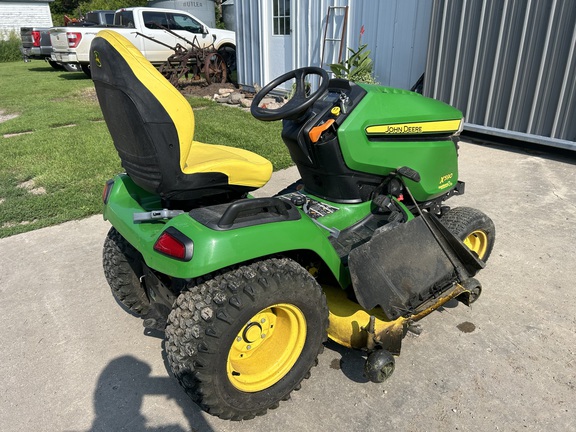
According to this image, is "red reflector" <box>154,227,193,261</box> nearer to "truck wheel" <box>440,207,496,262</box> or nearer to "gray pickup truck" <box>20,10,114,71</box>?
"truck wheel" <box>440,207,496,262</box>

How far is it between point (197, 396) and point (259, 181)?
3.65 feet

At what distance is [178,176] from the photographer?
2119 millimetres

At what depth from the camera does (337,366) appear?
244 centimetres

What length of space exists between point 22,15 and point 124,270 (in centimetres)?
3363

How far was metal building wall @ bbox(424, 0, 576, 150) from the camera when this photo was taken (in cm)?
544

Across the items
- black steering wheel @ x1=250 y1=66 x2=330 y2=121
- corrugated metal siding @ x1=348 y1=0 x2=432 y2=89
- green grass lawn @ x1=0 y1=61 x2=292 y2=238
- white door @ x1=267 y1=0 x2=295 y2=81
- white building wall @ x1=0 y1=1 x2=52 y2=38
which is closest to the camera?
black steering wheel @ x1=250 y1=66 x2=330 y2=121

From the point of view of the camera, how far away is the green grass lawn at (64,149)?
14.9 feet

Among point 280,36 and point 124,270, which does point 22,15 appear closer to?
point 280,36

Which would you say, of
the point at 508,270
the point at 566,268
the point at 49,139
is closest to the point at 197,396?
the point at 508,270

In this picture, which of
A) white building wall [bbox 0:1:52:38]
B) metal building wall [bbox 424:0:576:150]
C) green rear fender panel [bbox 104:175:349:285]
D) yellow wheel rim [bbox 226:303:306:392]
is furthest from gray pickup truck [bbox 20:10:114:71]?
yellow wheel rim [bbox 226:303:306:392]

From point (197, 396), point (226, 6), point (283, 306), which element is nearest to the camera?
point (197, 396)

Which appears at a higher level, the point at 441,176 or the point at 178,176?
the point at 178,176

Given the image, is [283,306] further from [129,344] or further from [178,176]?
[129,344]

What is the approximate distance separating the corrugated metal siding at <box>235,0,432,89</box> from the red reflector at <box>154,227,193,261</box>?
6492 millimetres
